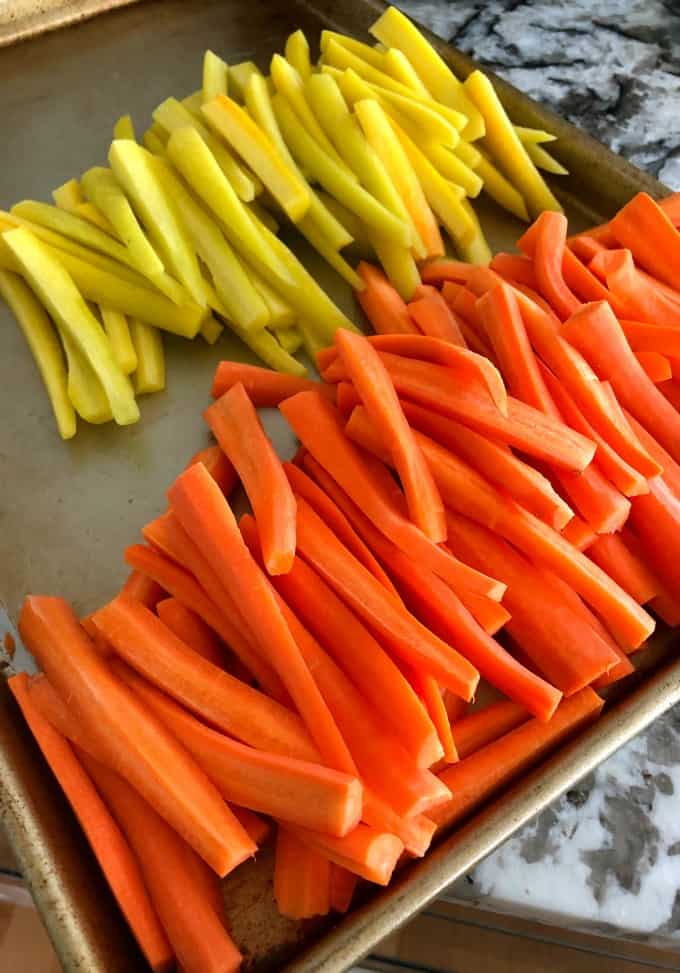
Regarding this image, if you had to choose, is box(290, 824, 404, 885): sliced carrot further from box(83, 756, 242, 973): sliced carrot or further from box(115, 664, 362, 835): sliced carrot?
box(83, 756, 242, 973): sliced carrot

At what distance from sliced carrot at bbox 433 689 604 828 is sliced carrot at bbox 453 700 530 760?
15 mm

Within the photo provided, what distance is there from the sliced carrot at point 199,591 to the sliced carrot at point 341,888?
21 centimetres

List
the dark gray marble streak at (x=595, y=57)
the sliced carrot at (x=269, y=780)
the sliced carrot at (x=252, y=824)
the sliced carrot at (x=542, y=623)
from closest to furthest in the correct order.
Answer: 1. the sliced carrot at (x=269, y=780)
2. the sliced carrot at (x=252, y=824)
3. the sliced carrot at (x=542, y=623)
4. the dark gray marble streak at (x=595, y=57)

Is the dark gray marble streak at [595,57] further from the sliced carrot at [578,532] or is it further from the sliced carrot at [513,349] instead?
the sliced carrot at [578,532]

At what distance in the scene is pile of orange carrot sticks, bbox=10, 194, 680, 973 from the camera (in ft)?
3.43

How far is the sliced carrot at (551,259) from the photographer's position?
59.5 inches

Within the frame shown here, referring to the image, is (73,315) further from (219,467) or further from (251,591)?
(251,591)

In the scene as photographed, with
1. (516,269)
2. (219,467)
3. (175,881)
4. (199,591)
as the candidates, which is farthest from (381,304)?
(175,881)

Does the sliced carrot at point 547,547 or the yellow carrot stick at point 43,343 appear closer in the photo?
the sliced carrot at point 547,547

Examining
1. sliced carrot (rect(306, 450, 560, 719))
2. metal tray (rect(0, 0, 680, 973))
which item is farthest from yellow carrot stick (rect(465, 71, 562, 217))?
sliced carrot (rect(306, 450, 560, 719))

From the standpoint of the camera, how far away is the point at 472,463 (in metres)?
1.29

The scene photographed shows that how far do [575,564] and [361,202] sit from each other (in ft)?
2.87

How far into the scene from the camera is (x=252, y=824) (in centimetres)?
110

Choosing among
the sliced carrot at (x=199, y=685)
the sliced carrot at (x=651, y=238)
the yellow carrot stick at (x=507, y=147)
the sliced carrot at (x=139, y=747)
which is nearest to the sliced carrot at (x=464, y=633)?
the sliced carrot at (x=199, y=685)
